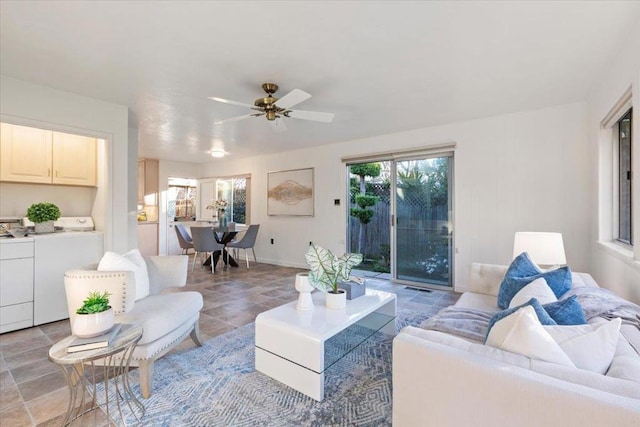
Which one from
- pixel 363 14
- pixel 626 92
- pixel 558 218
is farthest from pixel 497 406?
pixel 558 218

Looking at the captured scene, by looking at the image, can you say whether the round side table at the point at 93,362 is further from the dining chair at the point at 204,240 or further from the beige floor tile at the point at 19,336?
the dining chair at the point at 204,240

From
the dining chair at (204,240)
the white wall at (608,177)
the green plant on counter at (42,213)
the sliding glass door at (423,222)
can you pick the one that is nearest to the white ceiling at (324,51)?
the white wall at (608,177)

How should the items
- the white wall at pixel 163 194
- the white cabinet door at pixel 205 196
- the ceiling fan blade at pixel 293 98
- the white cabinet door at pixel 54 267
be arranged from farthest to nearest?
the white cabinet door at pixel 205 196
the white wall at pixel 163 194
the white cabinet door at pixel 54 267
the ceiling fan blade at pixel 293 98

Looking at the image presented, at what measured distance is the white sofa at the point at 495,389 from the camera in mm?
763

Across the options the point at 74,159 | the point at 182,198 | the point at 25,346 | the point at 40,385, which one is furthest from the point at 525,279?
the point at 182,198

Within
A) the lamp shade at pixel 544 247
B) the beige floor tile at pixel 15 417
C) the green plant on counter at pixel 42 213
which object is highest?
the green plant on counter at pixel 42 213

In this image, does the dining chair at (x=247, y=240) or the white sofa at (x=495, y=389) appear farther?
the dining chair at (x=247, y=240)

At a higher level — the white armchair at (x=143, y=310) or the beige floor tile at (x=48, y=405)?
the white armchair at (x=143, y=310)

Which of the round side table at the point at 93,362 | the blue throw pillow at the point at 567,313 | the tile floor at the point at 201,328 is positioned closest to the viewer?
the blue throw pillow at the point at 567,313

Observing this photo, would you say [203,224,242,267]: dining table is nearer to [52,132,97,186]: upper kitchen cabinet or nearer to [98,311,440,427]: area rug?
[52,132,97,186]: upper kitchen cabinet

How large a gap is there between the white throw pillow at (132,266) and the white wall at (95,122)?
1.33m

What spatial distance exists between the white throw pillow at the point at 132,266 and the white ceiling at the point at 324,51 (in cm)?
154

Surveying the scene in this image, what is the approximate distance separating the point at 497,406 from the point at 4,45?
359 cm

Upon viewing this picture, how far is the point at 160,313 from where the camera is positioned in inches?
76.4
